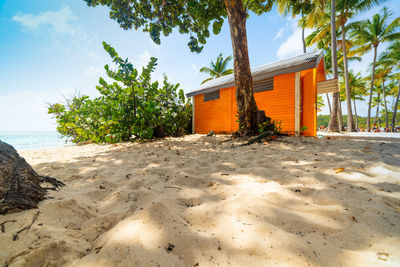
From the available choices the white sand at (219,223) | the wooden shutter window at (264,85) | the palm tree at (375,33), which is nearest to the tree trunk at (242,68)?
the wooden shutter window at (264,85)

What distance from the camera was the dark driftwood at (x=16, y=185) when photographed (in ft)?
3.10

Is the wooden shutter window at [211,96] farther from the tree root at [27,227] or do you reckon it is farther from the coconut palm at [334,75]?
the coconut palm at [334,75]

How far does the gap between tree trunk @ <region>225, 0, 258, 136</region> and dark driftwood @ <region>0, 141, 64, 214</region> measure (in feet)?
13.9

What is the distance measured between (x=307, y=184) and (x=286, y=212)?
614 mm

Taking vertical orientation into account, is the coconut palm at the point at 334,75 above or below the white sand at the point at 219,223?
above

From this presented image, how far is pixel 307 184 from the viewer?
4.82ft

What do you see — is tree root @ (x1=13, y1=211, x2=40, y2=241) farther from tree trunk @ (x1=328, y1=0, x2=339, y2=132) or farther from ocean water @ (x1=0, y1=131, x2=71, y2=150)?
tree trunk @ (x1=328, y1=0, x2=339, y2=132)

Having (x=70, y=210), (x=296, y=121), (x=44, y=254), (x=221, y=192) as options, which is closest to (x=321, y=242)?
(x=221, y=192)

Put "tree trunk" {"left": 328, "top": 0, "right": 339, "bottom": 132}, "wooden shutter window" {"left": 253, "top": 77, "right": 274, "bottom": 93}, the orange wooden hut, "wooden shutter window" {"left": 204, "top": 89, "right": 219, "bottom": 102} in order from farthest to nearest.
Answer: "tree trunk" {"left": 328, "top": 0, "right": 339, "bottom": 132} → "wooden shutter window" {"left": 204, "top": 89, "right": 219, "bottom": 102} → "wooden shutter window" {"left": 253, "top": 77, "right": 274, "bottom": 93} → the orange wooden hut

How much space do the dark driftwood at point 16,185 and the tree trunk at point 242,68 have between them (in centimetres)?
424

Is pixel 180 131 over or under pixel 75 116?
under

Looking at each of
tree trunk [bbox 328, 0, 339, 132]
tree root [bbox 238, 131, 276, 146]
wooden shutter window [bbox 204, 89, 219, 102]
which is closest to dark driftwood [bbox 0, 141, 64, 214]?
tree root [bbox 238, 131, 276, 146]

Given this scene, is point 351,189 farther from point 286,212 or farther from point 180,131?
point 180,131

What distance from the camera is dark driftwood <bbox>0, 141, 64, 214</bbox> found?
0.94m
